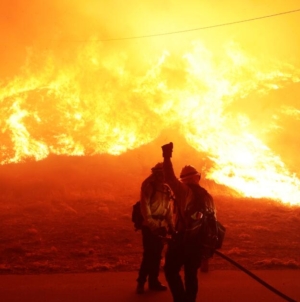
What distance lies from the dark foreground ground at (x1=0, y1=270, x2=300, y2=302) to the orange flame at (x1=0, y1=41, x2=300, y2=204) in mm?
7902

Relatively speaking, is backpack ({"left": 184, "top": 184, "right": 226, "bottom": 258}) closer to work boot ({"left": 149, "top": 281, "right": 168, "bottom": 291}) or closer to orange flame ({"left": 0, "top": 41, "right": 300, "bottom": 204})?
work boot ({"left": 149, "top": 281, "right": 168, "bottom": 291})

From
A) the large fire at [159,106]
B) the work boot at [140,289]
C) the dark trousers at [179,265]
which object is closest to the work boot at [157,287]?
the work boot at [140,289]

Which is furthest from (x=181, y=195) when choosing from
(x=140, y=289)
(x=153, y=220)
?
(x=140, y=289)

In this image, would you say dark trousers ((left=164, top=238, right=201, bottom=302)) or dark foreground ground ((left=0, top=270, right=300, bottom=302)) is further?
dark foreground ground ((left=0, top=270, right=300, bottom=302))

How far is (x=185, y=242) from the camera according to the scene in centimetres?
408

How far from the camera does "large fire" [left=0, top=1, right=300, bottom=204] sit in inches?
575

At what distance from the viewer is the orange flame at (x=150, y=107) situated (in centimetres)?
1466

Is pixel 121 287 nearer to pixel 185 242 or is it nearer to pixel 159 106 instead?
pixel 185 242

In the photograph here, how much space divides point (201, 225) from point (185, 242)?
0.24 m

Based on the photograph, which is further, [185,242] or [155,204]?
[155,204]

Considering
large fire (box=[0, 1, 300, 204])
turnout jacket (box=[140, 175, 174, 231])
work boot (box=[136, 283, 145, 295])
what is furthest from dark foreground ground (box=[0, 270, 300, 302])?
large fire (box=[0, 1, 300, 204])

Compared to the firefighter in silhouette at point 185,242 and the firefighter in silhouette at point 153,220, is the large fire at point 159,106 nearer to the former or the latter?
the firefighter in silhouette at point 153,220

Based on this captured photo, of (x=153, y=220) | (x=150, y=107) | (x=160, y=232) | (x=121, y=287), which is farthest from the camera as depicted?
→ (x=150, y=107)

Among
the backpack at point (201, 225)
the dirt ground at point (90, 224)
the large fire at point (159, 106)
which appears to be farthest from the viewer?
the large fire at point (159, 106)
